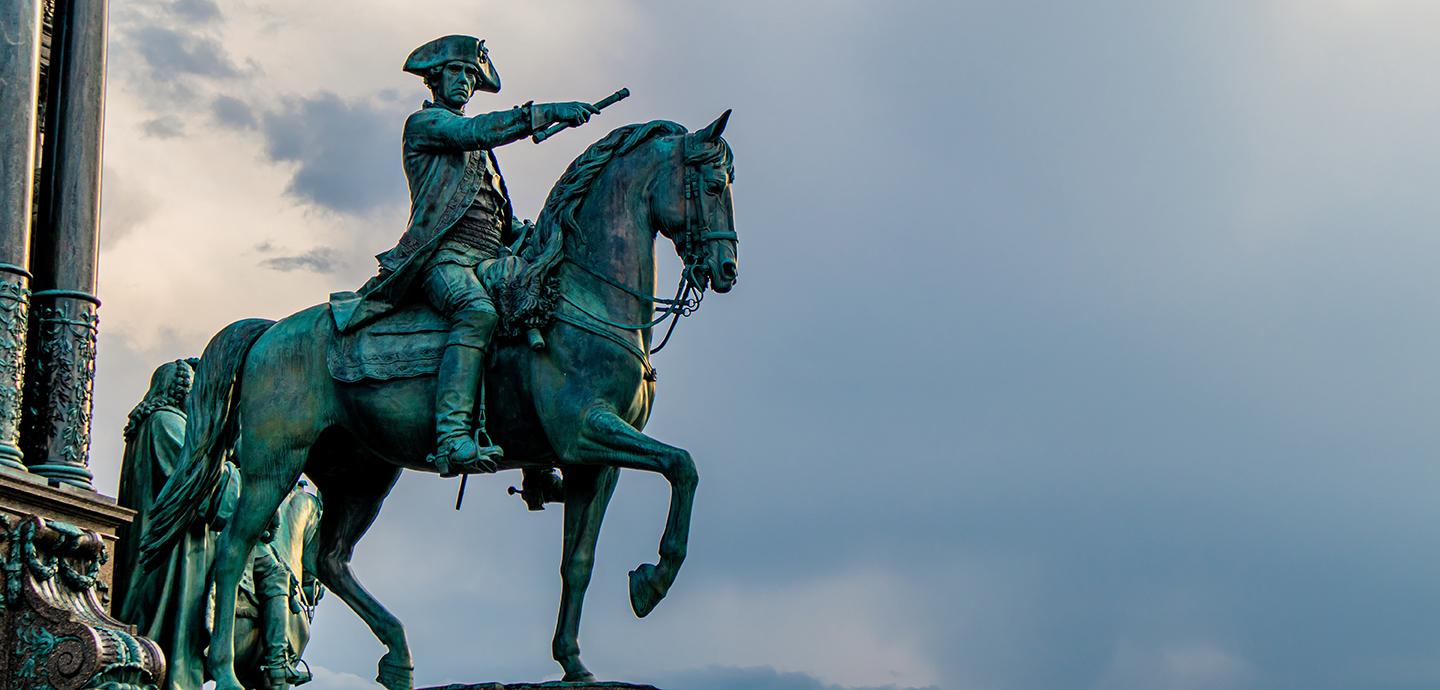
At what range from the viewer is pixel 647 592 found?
48.2 feet

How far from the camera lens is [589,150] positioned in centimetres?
1611

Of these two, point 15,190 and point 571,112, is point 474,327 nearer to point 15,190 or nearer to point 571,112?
point 571,112

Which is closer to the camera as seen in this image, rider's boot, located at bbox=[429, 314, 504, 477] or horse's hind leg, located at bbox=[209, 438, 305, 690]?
rider's boot, located at bbox=[429, 314, 504, 477]

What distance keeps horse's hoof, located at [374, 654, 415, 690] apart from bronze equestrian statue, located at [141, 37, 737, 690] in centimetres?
1

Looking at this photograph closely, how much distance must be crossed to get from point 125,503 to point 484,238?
3.82m

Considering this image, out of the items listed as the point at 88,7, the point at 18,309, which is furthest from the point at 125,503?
the point at 88,7

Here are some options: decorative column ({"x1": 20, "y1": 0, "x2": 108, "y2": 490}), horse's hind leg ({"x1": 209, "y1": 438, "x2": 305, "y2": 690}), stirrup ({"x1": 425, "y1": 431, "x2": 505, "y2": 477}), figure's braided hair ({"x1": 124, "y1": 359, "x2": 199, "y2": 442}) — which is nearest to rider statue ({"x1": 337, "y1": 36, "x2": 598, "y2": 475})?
stirrup ({"x1": 425, "y1": 431, "x2": 505, "y2": 477})

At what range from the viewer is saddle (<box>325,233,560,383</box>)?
15.7 metres

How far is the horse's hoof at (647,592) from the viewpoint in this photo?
578 inches

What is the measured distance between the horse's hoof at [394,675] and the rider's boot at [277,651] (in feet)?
5.60

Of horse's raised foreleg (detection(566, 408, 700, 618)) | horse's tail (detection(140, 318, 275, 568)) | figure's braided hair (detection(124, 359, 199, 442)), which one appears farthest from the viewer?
figure's braided hair (detection(124, 359, 199, 442))

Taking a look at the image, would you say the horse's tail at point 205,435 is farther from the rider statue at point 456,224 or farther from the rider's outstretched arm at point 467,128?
the rider's outstretched arm at point 467,128

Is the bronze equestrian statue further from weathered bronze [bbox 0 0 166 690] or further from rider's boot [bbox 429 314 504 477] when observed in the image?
weathered bronze [bbox 0 0 166 690]

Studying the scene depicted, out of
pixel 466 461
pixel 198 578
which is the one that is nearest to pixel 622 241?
pixel 466 461
